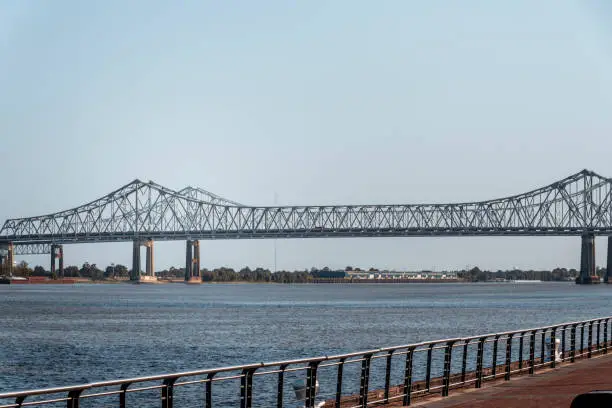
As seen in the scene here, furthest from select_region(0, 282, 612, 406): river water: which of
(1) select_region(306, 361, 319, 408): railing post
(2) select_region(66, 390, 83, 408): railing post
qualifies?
(2) select_region(66, 390, 83, 408): railing post

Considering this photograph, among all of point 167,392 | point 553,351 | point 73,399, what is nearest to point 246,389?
point 167,392

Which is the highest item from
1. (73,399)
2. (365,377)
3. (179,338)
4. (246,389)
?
(73,399)

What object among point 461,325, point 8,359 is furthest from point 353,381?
point 461,325

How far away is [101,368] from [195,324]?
32708 mm

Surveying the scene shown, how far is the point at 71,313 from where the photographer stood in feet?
307

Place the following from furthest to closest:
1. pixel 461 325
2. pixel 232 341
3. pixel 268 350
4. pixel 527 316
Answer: pixel 527 316 → pixel 461 325 → pixel 232 341 → pixel 268 350

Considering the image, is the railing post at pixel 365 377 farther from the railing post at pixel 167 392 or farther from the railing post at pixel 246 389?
the railing post at pixel 167 392

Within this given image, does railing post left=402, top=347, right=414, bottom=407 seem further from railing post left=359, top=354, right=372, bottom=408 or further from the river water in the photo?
the river water

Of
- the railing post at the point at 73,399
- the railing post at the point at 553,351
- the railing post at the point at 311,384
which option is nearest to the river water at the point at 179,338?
the railing post at the point at 553,351

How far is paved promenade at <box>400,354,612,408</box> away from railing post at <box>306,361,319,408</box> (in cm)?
292

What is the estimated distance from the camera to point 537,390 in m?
21.3

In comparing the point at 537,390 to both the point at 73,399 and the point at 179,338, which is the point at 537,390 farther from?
the point at 179,338

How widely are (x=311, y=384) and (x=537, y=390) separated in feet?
19.1

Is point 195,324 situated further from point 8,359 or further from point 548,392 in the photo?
point 548,392
